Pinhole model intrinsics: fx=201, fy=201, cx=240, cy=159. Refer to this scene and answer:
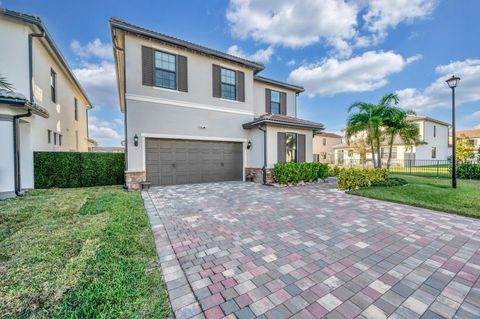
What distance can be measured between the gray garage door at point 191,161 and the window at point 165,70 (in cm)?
265

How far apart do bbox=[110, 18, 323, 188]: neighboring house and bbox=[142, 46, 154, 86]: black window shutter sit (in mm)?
40

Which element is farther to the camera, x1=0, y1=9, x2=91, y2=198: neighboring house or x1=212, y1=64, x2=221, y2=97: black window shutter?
x1=212, y1=64, x2=221, y2=97: black window shutter

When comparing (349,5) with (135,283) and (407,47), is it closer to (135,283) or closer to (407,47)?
(407,47)

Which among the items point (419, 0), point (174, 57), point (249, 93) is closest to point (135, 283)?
point (174, 57)

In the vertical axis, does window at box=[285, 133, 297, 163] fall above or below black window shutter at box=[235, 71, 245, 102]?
below

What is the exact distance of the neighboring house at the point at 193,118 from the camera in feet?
28.7

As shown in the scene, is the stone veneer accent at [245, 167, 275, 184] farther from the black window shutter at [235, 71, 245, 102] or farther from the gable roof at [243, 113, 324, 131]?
the black window shutter at [235, 71, 245, 102]

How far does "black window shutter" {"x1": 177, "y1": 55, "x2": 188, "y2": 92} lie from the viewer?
31.4 feet

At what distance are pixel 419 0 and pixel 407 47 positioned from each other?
394 centimetres

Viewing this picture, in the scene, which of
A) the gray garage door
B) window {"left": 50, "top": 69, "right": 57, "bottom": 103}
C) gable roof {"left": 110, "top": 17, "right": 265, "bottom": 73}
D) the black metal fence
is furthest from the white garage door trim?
the black metal fence

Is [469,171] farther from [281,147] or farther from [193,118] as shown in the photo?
[193,118]

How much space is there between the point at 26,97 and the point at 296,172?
11596 mm

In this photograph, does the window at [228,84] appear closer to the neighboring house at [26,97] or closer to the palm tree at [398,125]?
the neighboring house at [26,97]

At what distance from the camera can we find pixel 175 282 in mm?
2447
